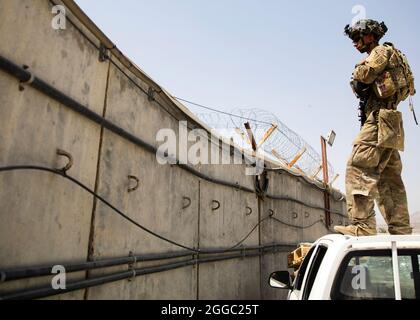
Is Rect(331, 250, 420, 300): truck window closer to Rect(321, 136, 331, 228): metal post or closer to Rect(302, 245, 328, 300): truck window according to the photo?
Rect(302, 245, 328, 300): truck window

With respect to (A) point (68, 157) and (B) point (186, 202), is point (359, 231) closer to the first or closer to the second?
(B) point (186, 202)

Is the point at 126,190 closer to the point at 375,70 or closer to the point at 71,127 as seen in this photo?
the point at 71,127

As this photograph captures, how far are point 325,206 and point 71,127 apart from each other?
836 centimetres

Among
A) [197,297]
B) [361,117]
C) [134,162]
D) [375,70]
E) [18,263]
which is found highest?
[375,70]

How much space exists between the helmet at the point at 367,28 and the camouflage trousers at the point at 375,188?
4.39ft

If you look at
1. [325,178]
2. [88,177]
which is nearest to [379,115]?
[88,177]

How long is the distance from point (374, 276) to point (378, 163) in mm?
1939

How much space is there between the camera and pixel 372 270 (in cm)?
189

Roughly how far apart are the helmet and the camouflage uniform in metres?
0.25

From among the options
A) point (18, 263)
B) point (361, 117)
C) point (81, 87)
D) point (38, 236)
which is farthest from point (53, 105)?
point (361, 117)

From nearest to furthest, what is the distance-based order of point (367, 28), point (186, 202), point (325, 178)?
point (367, 28)
point (186, 202)
point (325, 178)

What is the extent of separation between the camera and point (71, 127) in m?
2.41

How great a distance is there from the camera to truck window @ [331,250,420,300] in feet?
5.91

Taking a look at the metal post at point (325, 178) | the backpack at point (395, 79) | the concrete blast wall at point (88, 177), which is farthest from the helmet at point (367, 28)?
the metal post at point (325, 178)
